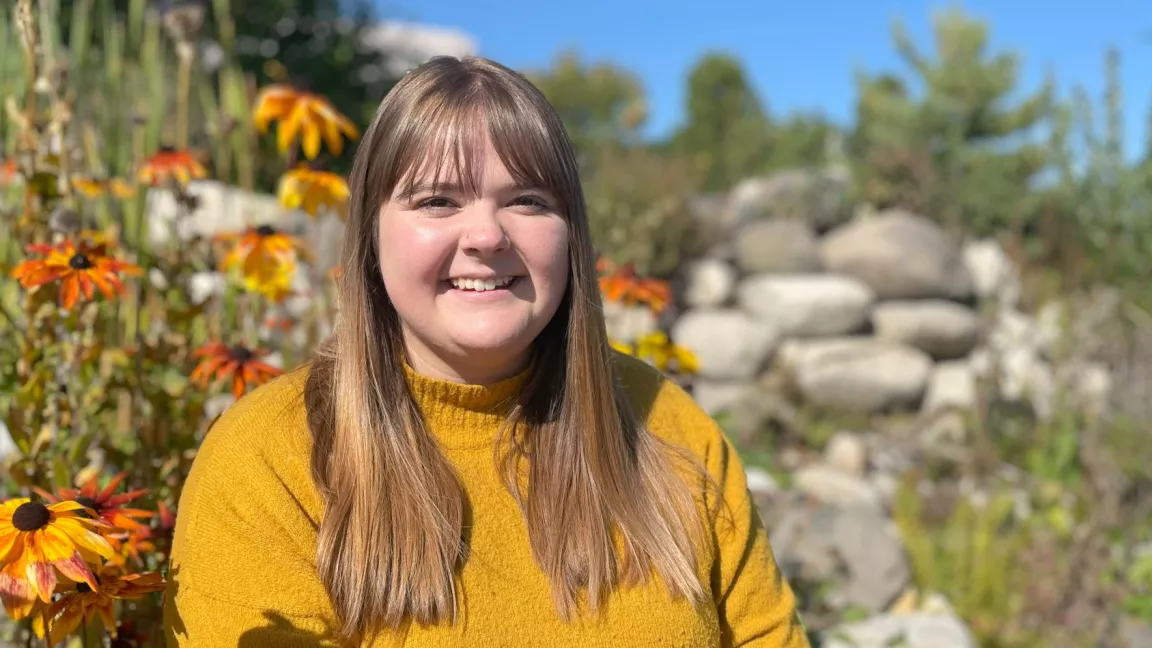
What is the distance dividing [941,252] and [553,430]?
6.91 metres

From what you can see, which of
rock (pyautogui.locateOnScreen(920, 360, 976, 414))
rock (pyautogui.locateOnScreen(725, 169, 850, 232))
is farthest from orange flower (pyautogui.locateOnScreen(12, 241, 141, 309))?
rock (pyautogui.locateOnScreen(725, 169, 850, 232))

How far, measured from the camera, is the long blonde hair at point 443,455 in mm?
1346

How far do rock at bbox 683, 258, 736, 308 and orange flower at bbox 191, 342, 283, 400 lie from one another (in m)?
5.88

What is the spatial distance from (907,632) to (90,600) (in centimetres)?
226

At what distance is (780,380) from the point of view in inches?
261

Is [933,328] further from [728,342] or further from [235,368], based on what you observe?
[235,368]

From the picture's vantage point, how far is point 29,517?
3.80ft

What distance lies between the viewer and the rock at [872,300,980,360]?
290 inches

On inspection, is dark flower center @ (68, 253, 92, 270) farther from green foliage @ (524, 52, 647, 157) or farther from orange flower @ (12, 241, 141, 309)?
green foliage @ (524, 52, 647, 157)

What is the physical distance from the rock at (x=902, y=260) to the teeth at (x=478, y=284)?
675cm

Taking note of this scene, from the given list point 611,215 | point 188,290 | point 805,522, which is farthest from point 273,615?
point 611,215

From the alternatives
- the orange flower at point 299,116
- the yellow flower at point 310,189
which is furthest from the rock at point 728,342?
the yellow flower at point 310,189

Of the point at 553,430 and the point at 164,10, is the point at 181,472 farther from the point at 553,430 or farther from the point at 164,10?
the point at 164,10

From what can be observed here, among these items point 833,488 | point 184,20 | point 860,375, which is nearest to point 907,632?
point 833,488
